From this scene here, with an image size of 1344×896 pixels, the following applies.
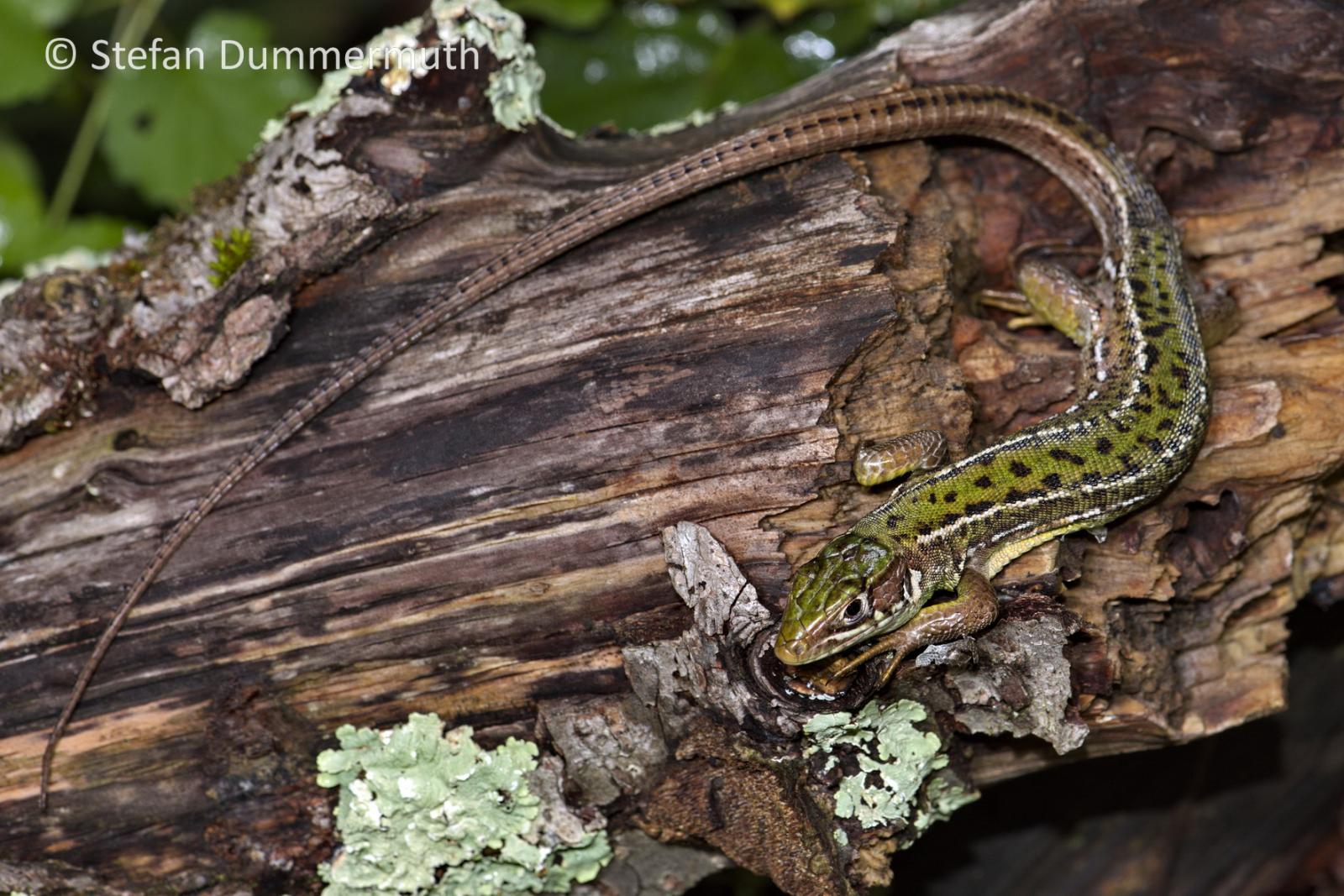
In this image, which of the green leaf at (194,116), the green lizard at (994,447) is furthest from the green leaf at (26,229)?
the green lizard at (994,447)

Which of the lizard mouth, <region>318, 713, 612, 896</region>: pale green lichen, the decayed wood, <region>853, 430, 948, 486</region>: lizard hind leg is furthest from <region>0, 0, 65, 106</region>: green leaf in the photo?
the lizard mouth

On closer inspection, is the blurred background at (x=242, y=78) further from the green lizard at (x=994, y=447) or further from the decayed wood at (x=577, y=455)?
the green lizard at (x=994, y=447)

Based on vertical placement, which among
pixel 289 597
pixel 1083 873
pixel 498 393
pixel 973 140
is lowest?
pixel 1083 873

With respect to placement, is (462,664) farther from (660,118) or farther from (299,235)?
(660,118)

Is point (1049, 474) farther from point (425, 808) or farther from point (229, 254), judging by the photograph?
point (229, 254)

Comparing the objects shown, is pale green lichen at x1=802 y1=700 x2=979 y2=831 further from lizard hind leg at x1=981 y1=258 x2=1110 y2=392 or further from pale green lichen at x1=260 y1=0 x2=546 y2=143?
pale green lichen at x1=260 y1=0 x2=546 y2=143

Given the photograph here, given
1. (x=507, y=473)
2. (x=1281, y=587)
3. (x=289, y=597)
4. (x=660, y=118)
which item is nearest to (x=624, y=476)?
(x=507, y=473)
